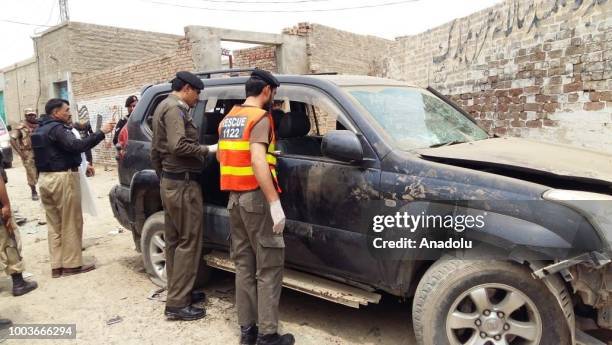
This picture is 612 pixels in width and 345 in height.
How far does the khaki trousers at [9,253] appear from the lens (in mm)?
4379

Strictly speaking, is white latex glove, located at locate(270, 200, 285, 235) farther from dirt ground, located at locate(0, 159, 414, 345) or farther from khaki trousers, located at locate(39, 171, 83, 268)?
khaki trousers, located at locate(39, 171, 83, 268)

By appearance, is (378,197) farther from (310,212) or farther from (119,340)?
(119,340)

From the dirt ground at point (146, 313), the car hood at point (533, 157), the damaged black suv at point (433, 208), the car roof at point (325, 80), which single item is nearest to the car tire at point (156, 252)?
Answer: the dirt ground at point (146, 313)

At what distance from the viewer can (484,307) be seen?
2.66 metres

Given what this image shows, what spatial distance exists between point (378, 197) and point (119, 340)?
2.26 meters

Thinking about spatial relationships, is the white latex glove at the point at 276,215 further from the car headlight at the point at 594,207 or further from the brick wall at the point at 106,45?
the brick wall at the point at 106,45

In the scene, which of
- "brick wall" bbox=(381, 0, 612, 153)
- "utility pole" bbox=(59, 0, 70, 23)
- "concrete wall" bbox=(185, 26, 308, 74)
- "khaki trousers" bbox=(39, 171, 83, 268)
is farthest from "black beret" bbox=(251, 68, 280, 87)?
"utility pole" bbox=(59, 0, 70, 23)

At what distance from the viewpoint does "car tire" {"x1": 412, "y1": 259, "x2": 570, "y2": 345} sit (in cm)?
254

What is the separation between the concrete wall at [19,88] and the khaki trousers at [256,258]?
2202cm

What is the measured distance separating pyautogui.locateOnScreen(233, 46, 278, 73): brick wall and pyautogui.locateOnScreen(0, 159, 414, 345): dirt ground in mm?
7914

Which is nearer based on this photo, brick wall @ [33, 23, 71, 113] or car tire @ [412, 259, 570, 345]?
car tire @ [412, 259, 570, 345]

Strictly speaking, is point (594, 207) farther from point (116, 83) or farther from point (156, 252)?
point (116, 83)

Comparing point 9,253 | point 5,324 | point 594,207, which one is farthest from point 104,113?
point 594,207

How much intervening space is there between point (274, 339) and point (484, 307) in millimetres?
1407
